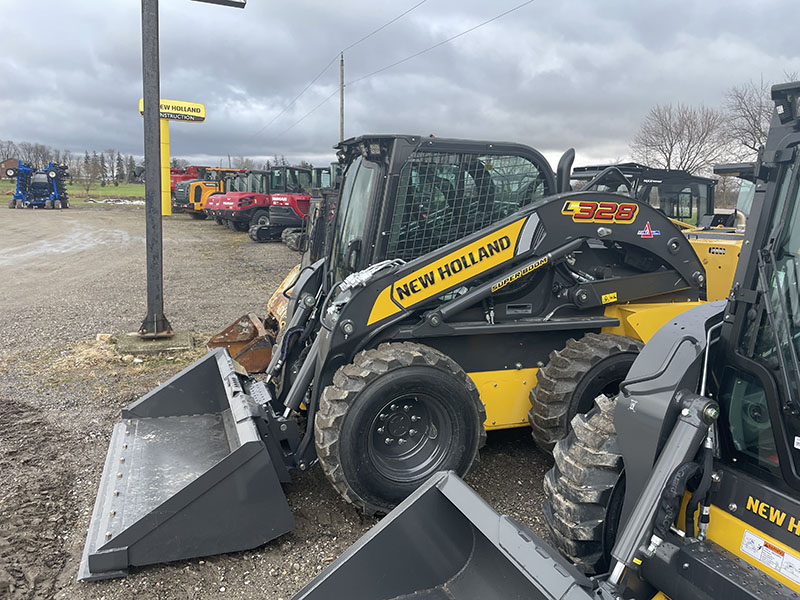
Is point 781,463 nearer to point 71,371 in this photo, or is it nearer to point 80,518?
point 80,518

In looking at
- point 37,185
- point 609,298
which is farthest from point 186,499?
point 37,185

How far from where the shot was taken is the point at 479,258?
4188mm

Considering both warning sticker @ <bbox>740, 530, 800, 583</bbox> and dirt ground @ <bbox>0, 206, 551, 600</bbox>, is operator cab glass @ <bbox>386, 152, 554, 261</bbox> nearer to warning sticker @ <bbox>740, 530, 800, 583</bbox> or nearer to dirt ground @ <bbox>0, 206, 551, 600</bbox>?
dirt ground @ <bbox>0, 206, 551, 600</bbox>

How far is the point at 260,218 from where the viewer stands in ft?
70.0

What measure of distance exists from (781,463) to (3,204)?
4149cm

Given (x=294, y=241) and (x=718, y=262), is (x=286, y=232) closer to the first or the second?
(x=294, y=241)

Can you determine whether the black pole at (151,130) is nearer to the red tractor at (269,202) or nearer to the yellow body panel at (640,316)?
the yellow body panel at (640,316)

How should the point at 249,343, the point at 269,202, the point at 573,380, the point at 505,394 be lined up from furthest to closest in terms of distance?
1. the point at 269,202
2. the point at 249,343
3. the point at 505,394
4. the point at 573,380

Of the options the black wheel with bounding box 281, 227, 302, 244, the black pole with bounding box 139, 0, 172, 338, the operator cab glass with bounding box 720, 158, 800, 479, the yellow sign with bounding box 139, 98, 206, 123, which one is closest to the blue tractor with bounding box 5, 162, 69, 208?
the yellow sign with bounding box 139, 98, 206, 123

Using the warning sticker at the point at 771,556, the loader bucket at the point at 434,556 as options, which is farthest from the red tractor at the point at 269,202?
the warning sticker at the point at 771,556

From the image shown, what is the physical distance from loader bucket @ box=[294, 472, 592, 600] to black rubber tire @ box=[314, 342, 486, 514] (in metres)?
1.17

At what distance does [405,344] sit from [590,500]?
175 cm

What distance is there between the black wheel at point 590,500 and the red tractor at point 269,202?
18404 millimetres

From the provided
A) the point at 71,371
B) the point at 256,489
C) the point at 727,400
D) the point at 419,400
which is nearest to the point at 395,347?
the point at 419,400
